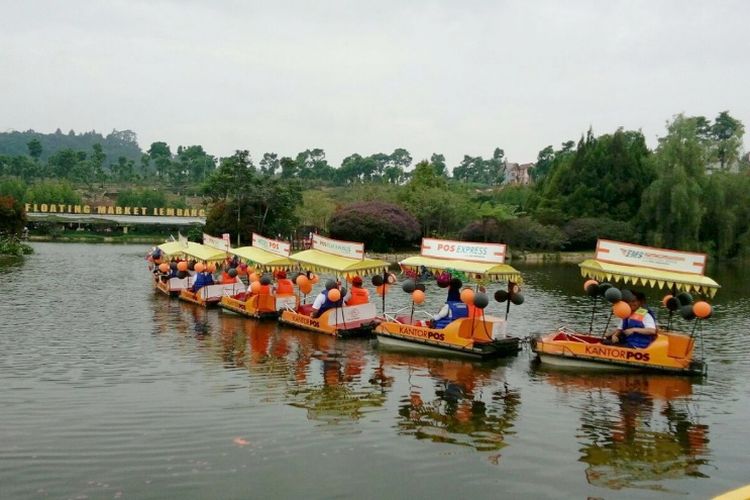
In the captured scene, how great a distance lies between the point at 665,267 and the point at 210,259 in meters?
20.2

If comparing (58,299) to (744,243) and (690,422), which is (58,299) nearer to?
(690,422)

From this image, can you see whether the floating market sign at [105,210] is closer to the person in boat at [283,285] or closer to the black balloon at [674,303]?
the person in boat at [283,285]

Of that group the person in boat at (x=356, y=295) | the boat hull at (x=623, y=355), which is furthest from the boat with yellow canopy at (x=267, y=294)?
the boat hull at (x=623, y=355)

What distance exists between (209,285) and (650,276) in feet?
63.3

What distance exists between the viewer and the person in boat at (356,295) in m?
23.7

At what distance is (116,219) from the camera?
102 meters

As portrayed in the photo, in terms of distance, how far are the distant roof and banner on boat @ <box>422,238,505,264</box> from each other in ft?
274

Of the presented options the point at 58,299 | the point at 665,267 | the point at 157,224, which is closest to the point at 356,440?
the point at 665,267

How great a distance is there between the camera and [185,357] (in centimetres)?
2014

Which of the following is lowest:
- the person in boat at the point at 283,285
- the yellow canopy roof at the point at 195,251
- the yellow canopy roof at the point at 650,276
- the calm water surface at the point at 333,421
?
the calm water surface at the point at 333,421

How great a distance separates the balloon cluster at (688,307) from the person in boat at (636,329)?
0.71 meters

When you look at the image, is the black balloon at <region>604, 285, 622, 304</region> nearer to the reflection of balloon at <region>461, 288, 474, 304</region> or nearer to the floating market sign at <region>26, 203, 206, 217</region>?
the reflection of balloon at <region>461, 288, 474, 304</region>

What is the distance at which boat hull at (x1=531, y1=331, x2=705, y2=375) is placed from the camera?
59.6 ft

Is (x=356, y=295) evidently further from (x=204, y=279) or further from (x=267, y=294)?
(x=204, y=279)
